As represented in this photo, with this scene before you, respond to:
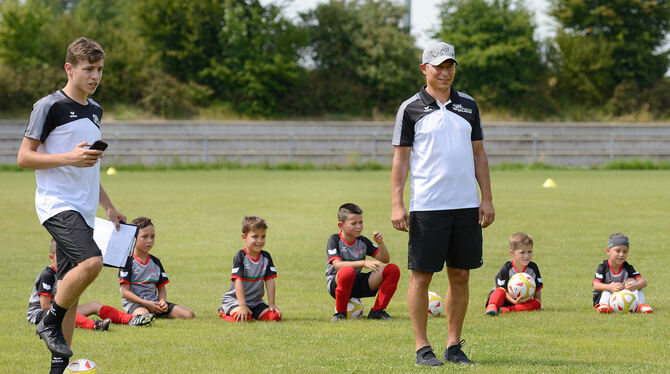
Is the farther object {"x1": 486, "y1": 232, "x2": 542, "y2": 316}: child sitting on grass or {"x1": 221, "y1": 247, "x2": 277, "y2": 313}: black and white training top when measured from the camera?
{"x1": 486, "y1": 232, "x2": 542, "y2": 316}: child sitting on grass

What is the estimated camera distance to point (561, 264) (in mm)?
12547

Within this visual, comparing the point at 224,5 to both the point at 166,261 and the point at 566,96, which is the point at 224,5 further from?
the point at 166,261

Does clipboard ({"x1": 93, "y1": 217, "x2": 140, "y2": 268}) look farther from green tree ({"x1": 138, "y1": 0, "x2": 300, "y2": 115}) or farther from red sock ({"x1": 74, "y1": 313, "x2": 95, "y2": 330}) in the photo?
green tree ({"x1": 138, "y1": 0, "x2": 300, "y2": 115})

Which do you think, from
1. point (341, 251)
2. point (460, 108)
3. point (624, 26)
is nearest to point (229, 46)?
point (624, 26)

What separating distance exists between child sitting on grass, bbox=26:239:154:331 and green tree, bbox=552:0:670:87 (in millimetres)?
48998

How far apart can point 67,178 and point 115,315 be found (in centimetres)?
281

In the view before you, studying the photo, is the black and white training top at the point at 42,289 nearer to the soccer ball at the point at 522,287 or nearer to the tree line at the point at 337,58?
the soccer ball at the point at 522,287

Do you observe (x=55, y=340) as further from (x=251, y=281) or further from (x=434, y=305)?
(x=434, y=305)

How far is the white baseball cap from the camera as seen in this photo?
245 inches

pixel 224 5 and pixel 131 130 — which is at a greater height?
pixel 224 5

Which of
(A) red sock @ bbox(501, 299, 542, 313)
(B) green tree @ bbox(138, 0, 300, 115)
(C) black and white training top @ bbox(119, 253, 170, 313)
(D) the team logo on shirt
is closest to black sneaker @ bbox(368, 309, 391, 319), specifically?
(A) red sock @ bbox(501, 299, 542, 313)

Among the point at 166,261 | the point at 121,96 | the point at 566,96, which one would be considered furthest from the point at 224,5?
the point at 166,261

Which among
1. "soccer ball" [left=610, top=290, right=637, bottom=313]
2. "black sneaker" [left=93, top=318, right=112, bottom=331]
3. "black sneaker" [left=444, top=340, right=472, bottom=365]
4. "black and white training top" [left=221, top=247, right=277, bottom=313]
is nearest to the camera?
"black sneaker" [left=444, top=340, right=472, bottom=365]

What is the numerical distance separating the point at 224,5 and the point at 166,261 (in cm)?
3996
